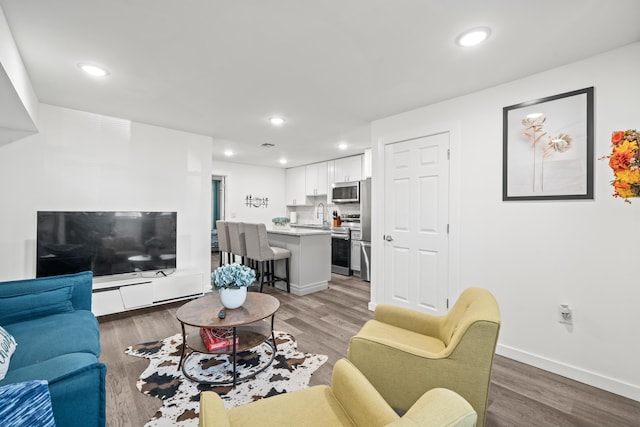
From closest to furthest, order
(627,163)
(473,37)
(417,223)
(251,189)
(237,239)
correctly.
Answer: (627,163)
(473,37)
(417,223)
(237,239)
(251,189)

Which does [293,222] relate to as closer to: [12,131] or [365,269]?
[365,269]

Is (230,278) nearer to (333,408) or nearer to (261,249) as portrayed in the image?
(333,408)

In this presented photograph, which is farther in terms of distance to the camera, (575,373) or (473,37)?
Result: (575,373)

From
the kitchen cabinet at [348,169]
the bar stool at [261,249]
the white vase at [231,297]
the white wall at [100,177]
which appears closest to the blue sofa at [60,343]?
the white vase at [231,297]

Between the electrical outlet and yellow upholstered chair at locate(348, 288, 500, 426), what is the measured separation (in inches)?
42.0

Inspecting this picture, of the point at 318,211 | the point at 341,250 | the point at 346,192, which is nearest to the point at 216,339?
the point at 341,250

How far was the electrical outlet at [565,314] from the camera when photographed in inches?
87.7

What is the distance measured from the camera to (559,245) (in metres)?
2.29

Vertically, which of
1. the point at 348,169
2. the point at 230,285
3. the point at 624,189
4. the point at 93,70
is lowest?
the point at 230,285

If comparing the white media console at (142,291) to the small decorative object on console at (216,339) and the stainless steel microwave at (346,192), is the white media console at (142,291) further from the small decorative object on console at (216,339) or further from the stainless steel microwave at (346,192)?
the stainless steel microwave at (346,192)

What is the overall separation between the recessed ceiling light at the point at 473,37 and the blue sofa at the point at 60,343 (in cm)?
274

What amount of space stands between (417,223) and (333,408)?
236cm

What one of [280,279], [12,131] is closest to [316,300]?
[280,279]

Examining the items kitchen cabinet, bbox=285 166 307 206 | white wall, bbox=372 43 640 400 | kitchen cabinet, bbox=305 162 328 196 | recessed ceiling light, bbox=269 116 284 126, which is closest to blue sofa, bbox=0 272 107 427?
recessed ceiling light, bbox=269 116 284 126
